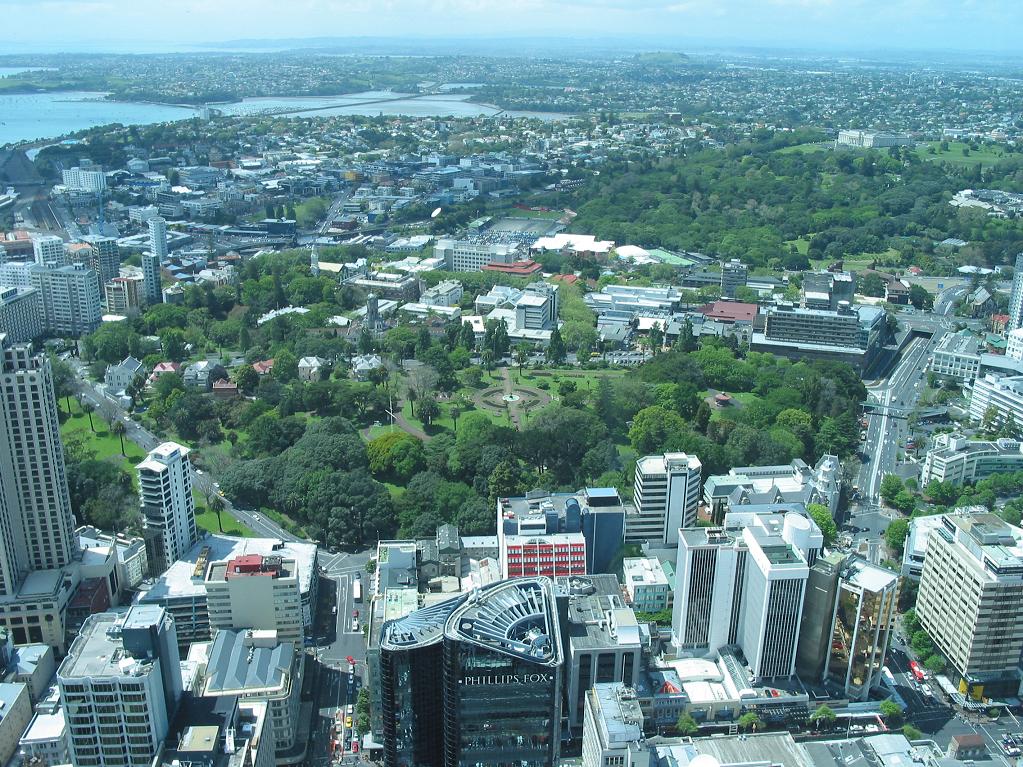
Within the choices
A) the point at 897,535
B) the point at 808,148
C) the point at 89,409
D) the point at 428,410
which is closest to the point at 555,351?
the point at 428,410

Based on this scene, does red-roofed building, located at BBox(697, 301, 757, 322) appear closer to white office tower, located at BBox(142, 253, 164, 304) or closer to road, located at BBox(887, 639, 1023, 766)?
road, located at BBox(887, 639, 1023, 766)

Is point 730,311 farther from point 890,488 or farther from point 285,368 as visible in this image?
point 285,368

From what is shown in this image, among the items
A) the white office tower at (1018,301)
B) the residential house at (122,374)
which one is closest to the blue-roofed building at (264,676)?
the residential house at (122,374)

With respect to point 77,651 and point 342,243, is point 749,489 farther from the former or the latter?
point 342,243

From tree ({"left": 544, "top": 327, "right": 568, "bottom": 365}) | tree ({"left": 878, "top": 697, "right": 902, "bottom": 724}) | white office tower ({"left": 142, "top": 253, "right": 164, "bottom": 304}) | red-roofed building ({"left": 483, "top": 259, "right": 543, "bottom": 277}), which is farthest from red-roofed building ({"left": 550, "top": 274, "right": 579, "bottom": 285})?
tree ({"left": 878, "top": 697, "right": 902, "bottom": 724})

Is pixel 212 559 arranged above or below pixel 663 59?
below
